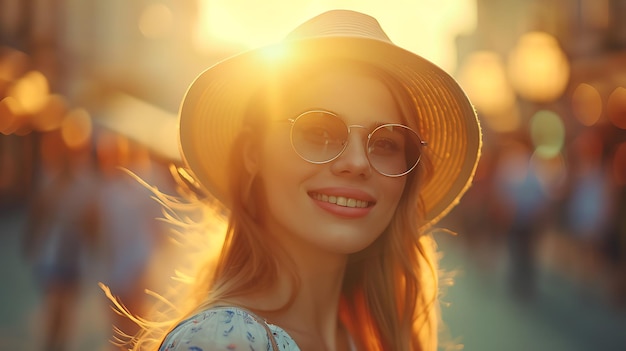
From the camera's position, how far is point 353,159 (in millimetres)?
2227

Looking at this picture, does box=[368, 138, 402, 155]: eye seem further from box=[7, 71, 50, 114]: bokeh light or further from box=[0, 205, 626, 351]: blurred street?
box=[7, 71, 50, 114]: bokeh light

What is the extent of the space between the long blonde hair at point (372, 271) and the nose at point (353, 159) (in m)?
0.27

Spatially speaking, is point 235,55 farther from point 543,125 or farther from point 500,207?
point 543,125

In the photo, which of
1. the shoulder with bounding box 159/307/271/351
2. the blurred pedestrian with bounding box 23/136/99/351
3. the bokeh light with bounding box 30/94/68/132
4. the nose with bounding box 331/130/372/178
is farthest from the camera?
the bokeh light with bounding box 30/94/68/132

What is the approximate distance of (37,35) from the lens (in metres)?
27.3

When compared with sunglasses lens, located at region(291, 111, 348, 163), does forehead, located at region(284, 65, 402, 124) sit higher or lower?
higher

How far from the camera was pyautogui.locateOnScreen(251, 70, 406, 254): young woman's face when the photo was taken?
2256mm

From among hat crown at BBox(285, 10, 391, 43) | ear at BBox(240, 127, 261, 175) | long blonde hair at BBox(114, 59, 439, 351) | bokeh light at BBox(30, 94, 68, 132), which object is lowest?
bokeh light at BBox(30, 94, 68, 132)

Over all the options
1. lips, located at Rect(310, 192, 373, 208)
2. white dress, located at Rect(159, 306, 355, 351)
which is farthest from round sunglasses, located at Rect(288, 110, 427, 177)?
white dress, located at Rect(159, 306, 355, 351)

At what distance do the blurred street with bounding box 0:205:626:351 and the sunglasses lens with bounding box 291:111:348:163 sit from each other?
451 centimetres

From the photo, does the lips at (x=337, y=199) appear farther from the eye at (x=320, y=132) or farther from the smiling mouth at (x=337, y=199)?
the eye at (x=320, y=132)

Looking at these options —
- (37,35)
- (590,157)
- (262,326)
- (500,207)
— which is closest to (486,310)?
(500,207)

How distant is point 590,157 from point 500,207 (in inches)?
162

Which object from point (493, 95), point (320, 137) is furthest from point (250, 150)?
point (493, 95)
